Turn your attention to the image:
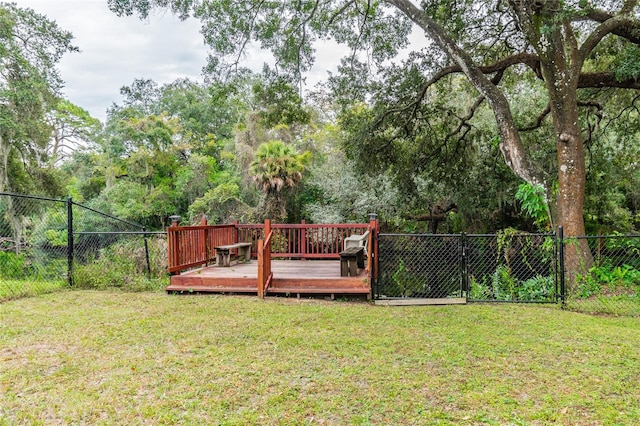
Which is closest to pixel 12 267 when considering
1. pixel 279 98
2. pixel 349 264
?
→ pixel 349 264

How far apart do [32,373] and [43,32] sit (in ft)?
42.3

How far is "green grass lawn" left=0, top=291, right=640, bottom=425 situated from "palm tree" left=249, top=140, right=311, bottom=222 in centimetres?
792

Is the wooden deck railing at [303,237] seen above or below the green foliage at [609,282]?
above

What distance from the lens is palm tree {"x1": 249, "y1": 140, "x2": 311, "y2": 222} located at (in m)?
12.6

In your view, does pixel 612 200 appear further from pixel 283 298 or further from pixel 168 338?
pixel 168 338

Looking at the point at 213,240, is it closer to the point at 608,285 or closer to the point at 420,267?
the point at 420,267

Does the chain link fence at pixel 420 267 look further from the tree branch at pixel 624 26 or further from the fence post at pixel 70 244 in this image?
the fence post at pixel 70 244

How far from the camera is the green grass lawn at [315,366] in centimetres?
240

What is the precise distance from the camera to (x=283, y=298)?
5992 millimetres

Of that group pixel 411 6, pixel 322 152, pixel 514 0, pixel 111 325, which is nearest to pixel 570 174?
pixel 514 0

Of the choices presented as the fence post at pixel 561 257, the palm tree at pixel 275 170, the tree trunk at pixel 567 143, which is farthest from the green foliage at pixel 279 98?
the fence post at pixel 561 257

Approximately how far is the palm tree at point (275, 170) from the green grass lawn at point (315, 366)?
312 inches

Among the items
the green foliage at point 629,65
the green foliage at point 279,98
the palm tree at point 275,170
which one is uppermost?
the green foliage at point 279,98

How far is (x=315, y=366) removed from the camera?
3.15 m
